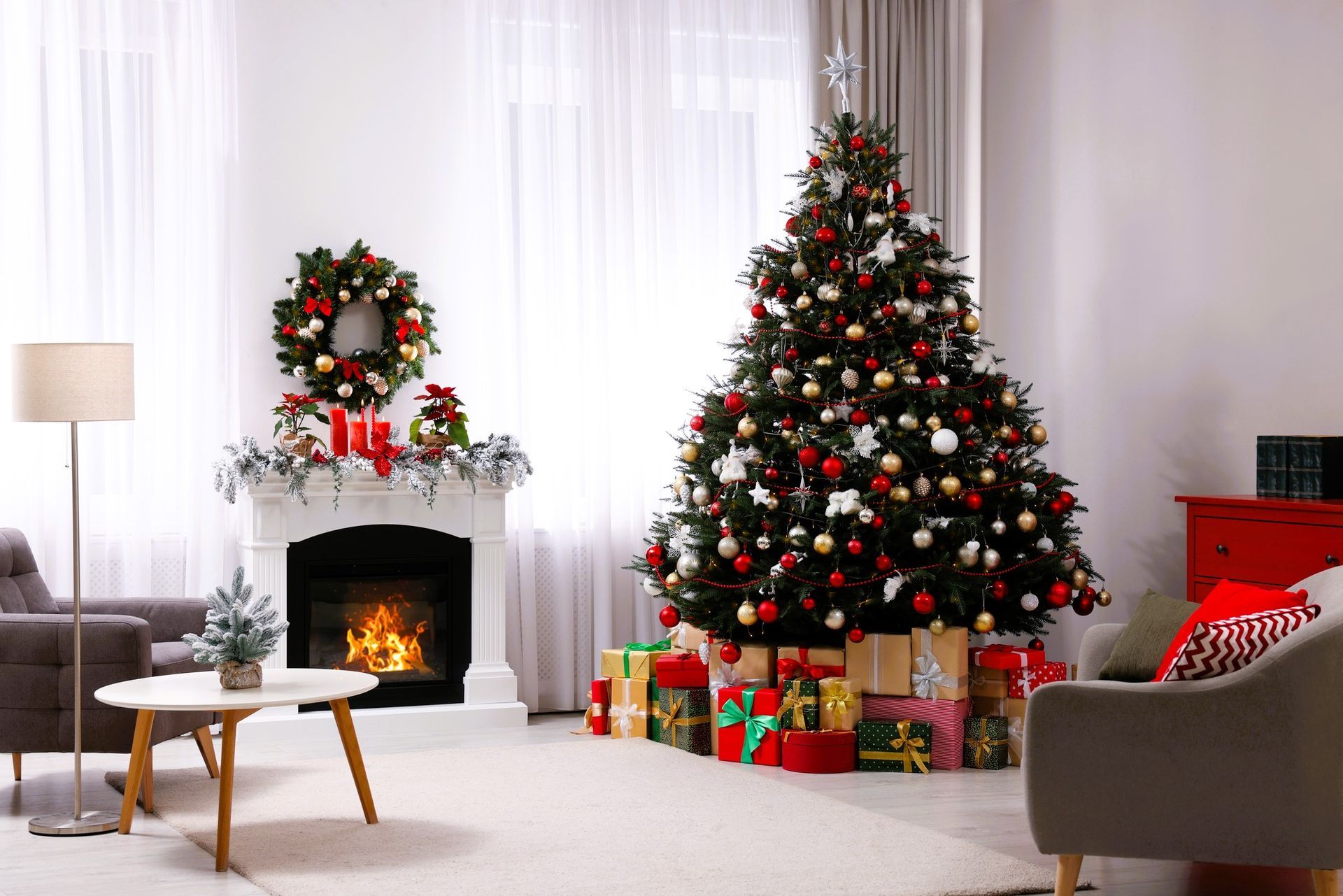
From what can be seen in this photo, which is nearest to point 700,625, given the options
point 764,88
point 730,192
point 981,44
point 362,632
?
point 362,632

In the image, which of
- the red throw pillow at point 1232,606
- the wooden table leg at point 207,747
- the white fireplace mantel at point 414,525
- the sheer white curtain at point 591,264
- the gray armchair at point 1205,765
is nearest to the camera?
the gray armchair at point 1205,765

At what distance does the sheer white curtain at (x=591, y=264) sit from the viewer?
6.50 m

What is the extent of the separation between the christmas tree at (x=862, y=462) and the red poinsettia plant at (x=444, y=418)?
104 centimetres

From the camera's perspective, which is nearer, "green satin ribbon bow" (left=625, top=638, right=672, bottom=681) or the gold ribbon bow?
the gold ribbon bow

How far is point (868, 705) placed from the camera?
530 cm

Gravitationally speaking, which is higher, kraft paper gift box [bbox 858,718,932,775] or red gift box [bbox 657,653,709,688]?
red gift box [bbox 657,653,709,688]

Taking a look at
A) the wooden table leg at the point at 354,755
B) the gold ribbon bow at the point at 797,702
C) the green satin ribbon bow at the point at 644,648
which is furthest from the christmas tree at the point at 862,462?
the wooden table leg at the point at 354,755

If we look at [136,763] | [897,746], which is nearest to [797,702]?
[897,746]

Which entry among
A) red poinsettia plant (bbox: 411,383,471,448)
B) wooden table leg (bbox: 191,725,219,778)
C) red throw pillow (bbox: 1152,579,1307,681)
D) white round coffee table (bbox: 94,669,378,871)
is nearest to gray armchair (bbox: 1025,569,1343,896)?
red throw pillow (bbox: 1152,579,1307,681)

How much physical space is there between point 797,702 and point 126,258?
10.9 ft

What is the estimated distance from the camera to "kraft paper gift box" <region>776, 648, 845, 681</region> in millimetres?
5328

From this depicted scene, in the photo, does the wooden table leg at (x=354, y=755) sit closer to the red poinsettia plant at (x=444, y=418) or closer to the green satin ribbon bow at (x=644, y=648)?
the green satin ribbon bow at (x=644, y=648)

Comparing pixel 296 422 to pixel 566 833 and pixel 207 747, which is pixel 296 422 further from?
pixel 566 833

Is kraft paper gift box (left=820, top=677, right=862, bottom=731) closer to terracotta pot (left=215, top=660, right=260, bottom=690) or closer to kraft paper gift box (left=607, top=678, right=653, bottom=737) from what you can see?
kraft paper gift box (left=607, top=678, right=653, bottom=737)
